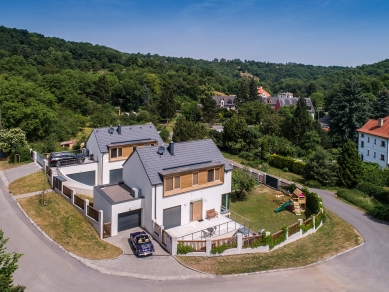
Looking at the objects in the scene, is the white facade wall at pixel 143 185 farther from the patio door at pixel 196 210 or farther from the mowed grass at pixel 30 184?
the mowed grass at pixel 30 184

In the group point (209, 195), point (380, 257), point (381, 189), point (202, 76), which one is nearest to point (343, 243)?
point (380, 257)

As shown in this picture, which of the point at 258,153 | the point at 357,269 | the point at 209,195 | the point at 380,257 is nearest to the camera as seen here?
the point at 357,269

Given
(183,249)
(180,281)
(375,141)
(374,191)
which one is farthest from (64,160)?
(375,141)

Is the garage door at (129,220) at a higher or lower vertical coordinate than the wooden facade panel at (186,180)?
lower

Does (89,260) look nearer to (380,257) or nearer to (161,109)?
(380,257)

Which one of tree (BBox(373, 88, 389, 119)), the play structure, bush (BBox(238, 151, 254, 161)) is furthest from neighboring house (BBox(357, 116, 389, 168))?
the play structure

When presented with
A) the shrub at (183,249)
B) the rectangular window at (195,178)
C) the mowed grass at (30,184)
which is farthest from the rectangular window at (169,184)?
the mowed grass at (30,184)
